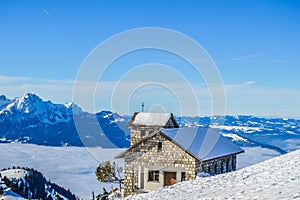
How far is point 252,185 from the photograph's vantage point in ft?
55.5

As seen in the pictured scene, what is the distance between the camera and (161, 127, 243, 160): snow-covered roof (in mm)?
31188

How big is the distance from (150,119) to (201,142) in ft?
20.7

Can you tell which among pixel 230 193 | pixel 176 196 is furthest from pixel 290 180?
pixel 176 196

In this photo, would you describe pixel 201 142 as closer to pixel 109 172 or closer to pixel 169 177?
pixel 169 177

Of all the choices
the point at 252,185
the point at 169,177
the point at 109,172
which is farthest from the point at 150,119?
the point at 252,185

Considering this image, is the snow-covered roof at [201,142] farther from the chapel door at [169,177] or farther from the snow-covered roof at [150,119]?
the snow-covered roof at [150,119]

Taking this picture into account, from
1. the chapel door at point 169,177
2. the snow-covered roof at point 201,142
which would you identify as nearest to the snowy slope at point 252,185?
the snow-covered roof at point 201,142

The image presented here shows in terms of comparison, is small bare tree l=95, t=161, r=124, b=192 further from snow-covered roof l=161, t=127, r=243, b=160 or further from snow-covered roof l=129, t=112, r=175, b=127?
A: snow-covered roof l=161, t=127, r=243, b=160

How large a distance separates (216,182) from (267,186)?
4158mm

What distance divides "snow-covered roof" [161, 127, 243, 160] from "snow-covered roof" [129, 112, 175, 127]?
2.46m

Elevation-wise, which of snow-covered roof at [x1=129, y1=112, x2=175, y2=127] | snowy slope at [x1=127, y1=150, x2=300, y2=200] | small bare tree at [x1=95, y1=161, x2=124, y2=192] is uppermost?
snow-covered roof at [x1=129, y1=112, x2=175, y2=127]

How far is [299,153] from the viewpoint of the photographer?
73.4 feet

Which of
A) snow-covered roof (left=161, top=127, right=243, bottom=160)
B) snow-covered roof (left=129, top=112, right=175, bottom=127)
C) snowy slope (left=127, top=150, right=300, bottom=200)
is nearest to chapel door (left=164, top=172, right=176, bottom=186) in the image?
snow-covered roof (left=161, top=127, right=243, bottom=160)

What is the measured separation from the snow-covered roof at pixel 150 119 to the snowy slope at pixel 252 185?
1601cm
